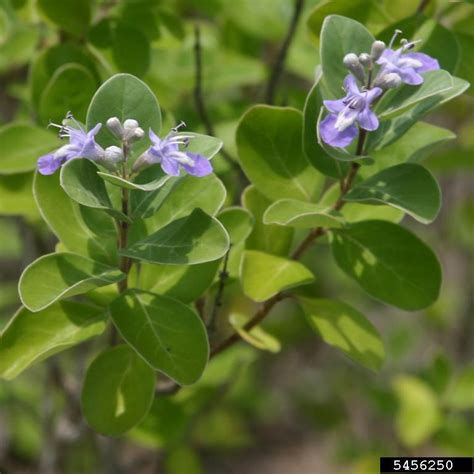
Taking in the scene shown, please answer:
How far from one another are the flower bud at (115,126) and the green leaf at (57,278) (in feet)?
0.61

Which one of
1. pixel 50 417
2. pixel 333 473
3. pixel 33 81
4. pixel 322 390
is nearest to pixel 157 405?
pixel 50 417

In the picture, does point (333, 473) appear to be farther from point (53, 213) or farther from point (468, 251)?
point (53, 213)

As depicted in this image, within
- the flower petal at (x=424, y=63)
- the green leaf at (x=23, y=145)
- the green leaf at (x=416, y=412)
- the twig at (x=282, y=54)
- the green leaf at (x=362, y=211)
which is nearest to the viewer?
the flower petal at (x=424, y=63)

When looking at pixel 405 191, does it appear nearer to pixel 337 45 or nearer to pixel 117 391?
pixel 337 45

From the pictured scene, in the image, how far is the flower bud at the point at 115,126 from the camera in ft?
3.19

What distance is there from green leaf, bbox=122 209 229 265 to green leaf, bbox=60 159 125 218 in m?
0.06

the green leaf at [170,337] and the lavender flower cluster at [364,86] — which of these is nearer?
the lavender flower cluster at [364,86]

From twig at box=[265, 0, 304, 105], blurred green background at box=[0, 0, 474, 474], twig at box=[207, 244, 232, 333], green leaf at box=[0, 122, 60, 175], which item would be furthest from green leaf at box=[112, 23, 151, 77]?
twig at box=[207, 244, 232, 333]

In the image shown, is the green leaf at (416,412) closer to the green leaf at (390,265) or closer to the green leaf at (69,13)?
the green leaf at (390,265)

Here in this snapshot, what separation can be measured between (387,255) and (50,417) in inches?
47.1

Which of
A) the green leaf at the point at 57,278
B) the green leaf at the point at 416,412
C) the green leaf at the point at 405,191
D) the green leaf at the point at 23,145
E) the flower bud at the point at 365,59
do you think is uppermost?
the flower bud at the point at 365,59

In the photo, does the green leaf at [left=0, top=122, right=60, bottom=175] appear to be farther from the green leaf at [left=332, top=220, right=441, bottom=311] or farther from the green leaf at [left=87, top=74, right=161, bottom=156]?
the green leaf at [left=332, top=220, right=441, bottom=311]

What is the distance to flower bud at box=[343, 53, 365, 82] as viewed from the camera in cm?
100

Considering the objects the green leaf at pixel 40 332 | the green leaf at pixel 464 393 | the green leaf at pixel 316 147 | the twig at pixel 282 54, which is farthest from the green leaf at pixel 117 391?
the green leaf at pixel 464 393
